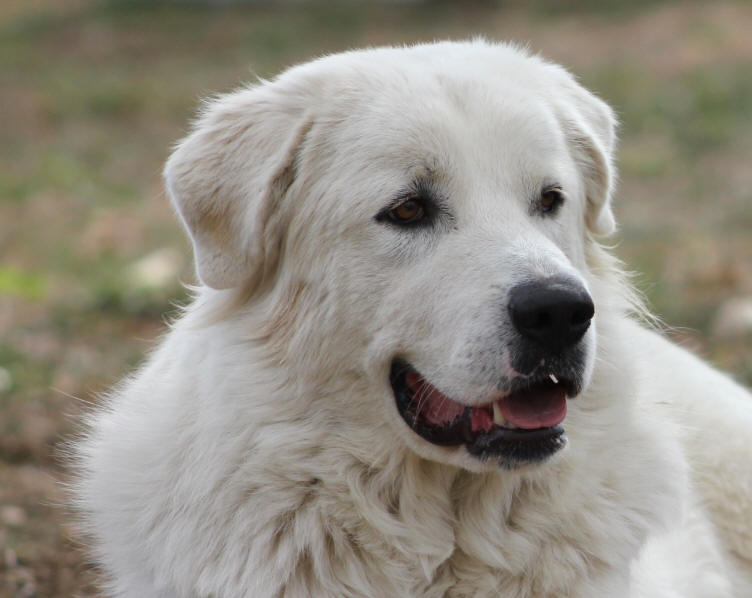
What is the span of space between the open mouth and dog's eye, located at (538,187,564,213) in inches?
24.2

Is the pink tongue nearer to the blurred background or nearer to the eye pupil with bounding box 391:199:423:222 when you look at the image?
the eye pupil with bounding box 391:199:423:222

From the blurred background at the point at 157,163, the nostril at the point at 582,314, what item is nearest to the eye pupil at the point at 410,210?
the nostril at the point at 582,314

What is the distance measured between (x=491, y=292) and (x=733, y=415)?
1.96 m

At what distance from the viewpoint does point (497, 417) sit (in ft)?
10.6

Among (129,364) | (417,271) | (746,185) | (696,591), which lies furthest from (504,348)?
(746,185)

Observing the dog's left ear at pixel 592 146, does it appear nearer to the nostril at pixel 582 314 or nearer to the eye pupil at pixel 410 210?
the eye pupil at pixel 410 210

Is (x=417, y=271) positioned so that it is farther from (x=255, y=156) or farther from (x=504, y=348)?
(x=255, y=156)

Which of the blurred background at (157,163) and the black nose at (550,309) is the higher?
the black nose at (550,309)

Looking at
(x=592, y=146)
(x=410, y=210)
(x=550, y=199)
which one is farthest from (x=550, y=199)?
(x=410, y=210)

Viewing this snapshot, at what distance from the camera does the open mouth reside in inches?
126

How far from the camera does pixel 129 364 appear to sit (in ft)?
22.7

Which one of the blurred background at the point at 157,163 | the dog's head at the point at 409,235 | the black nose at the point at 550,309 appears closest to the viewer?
the black nose at the point at 550,309

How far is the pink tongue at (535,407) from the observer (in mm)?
3221

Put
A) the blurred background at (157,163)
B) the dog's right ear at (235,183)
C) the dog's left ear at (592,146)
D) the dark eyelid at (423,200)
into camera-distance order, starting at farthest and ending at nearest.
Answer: the blurred background at (157,163), the dog's left ear at (592,146), the dog's right ear at (235,183), the dark eyelid at (423,200)
